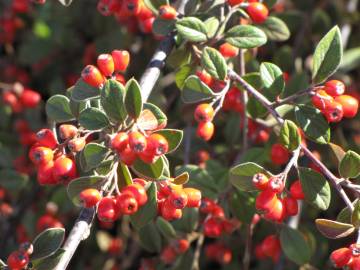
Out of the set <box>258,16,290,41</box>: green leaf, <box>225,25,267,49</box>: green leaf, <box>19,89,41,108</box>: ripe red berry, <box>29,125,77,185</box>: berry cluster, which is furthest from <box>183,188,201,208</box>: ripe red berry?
<box>19,89,41,108</box>: ripe red berry

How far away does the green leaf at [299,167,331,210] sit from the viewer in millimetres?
2666

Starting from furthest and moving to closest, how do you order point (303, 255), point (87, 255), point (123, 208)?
point (87, 255) → point (303, 255) → point (123, 208)

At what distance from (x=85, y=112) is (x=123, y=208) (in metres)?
0.41

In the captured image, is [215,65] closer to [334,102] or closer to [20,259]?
[334,102]

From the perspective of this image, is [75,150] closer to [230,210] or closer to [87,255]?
[230,210]

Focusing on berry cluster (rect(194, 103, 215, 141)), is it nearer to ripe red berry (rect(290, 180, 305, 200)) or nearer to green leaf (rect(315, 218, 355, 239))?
ripe red berry (rect(290, 180, 305, 200))

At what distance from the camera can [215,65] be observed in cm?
278

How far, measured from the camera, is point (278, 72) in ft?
9.43

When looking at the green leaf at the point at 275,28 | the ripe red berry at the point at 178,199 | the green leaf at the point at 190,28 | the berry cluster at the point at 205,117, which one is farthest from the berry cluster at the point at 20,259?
the green leaf at the point at 275,28

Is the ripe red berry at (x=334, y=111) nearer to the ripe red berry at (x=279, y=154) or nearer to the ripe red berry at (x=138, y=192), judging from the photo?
the ripe red berry at (x=279, y=154)

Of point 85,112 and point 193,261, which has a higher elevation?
point 85,112

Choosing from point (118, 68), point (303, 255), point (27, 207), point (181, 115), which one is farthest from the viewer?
point (27, 207)

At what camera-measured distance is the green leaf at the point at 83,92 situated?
263 cm

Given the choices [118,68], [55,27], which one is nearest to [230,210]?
[118,68]
